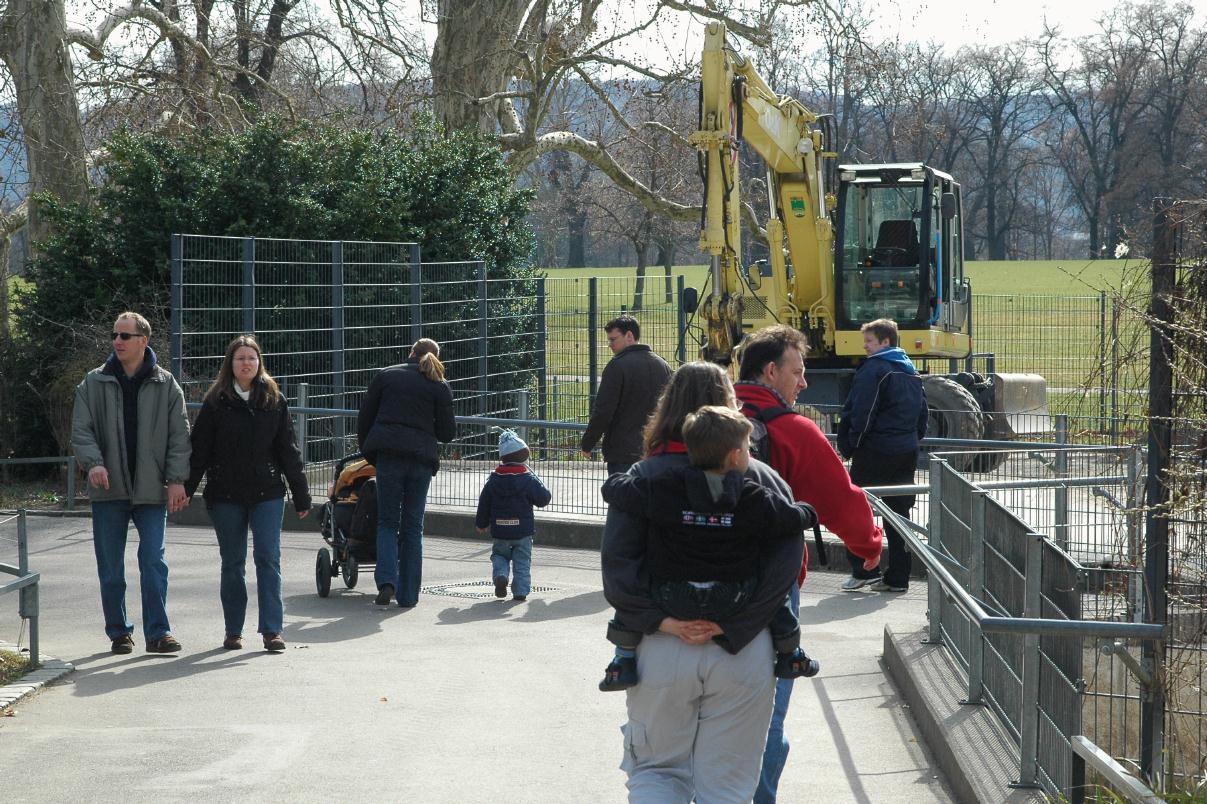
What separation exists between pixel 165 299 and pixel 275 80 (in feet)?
47.0

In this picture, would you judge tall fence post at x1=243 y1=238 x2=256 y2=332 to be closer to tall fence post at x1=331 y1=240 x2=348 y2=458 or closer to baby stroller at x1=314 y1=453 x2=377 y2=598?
tall fence post at x1=331 y1=240 x2=348 y2=458

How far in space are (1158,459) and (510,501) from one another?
19.9 feet

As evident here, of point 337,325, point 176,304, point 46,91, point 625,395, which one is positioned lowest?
point 625,395

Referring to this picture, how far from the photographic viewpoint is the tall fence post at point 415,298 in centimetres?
1886

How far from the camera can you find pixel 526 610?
10.2 metres

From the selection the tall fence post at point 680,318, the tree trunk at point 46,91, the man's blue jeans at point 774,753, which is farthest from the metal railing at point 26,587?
the tall fence post at point 680,318

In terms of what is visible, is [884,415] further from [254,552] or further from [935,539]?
[254,552]

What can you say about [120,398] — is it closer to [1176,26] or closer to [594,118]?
[594,118]

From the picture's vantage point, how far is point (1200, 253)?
15.7 ft

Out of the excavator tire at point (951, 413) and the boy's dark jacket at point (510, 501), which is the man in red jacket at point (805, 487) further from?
the excavator tire at point (951, 413)

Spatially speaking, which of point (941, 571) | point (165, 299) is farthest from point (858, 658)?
point (165, 299)

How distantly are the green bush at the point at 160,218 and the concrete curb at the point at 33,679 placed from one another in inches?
374

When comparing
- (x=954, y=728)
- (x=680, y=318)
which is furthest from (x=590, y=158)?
(x=954, y=728)

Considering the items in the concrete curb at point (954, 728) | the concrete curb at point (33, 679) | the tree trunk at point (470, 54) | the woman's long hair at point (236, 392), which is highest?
the tree trunk at point (470, 54)
